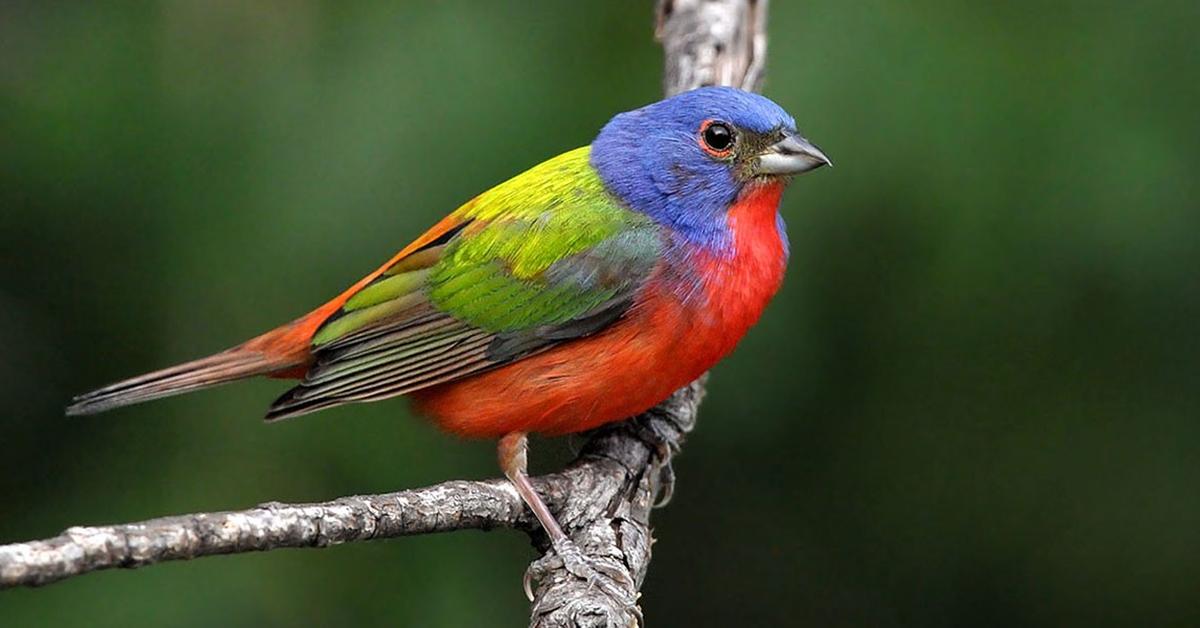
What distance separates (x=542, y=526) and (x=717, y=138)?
122 centimetres

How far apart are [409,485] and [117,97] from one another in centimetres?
145

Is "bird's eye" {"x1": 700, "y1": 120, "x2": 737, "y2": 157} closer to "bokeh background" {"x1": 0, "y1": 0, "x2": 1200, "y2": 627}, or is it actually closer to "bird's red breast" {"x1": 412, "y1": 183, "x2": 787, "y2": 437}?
"bird's red breast" {"x1": 412, "y1": 183, "x2": 787, "y2": 437}

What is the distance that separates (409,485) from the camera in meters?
4.20

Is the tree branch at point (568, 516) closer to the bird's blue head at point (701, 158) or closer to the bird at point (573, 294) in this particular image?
the bird at point (573, 294)

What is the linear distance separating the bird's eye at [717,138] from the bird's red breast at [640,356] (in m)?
0.13

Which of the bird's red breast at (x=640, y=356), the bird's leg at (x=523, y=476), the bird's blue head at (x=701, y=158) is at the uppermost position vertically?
the bird's blue head at (x=701, y=158)

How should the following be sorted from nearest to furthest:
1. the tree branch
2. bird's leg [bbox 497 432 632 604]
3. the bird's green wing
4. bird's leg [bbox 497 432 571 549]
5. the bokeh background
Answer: the tree branch, bird's leg [bbox 497 432 632 604], bird's leg [bbox 497 432 571 549], the bird's green wing, the bokeh background

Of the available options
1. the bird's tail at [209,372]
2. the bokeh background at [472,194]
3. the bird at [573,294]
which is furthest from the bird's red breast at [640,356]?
the bird's tail at [209,372]

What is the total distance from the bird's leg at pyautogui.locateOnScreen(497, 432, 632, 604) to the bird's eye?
0.90 metres

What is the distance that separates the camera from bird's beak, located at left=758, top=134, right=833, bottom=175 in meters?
3.73

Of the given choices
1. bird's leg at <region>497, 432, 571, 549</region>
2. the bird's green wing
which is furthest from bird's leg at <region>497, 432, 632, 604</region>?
the bird's green wing

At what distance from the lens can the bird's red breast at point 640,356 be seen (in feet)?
12.1

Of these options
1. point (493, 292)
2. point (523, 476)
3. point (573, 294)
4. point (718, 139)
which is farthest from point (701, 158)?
point (523, 476)

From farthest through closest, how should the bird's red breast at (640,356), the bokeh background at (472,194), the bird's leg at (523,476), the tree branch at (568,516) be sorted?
1. the bokeh background at (472,194)
2. the bird's red breast at (640,356)
3. the bird's leg at (523,476)
4. the tree branch at (568,516)
